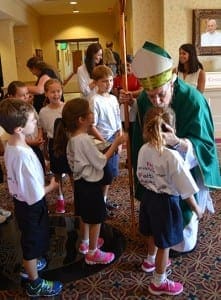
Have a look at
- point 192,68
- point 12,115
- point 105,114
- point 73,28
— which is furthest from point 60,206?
point 73,28

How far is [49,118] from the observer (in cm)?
288

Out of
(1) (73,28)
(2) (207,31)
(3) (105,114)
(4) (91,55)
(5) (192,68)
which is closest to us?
(3) (105,114)

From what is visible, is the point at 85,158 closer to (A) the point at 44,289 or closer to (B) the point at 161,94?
(B) the point at 161,94

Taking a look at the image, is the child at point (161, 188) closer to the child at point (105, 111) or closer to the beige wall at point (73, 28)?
the child at point (105, 111)

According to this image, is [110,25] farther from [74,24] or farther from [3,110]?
[3,110]

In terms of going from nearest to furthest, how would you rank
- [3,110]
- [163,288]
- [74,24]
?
[3,110]
[163,288]
[74,24]

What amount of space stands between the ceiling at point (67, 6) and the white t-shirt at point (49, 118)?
709 centimetres

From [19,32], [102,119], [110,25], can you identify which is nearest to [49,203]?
[102,119]

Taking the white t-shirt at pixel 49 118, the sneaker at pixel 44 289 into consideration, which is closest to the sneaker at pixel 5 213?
the white t-shirt at pixel 49 118

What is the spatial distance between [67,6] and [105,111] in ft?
27.6

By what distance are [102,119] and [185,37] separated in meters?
3.64

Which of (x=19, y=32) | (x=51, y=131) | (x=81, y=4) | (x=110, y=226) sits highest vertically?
(x=81, y=4)

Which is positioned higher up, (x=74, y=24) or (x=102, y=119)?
(x=74, y=24)

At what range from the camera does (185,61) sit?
405 centimetres
